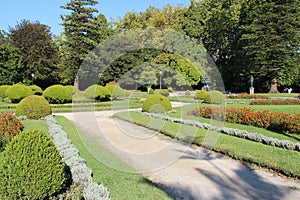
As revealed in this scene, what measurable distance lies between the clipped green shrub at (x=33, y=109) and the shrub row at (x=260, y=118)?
7226 mm

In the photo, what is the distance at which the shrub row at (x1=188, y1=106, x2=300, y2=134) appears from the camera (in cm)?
853

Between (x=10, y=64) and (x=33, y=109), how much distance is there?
25.6 meters

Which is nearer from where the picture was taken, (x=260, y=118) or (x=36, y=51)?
→ (x=260, y=118)

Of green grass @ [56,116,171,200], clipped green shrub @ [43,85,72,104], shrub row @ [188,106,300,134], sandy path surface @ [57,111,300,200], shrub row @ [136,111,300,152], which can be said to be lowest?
sandy path surface @ [57,111,300,200]

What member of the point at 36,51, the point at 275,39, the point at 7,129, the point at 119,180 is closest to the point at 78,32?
the point at 36,51

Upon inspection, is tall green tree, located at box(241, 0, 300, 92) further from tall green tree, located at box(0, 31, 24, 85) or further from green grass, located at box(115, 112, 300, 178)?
tall green tree, located at box(0, 31, 24, 85)

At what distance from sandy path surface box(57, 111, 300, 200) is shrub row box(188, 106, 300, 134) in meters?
3.69

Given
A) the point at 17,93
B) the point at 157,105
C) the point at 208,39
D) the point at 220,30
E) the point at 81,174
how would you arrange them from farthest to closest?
the point at 208,39 → the point at 220,30 → the point at 17,93 → the point at 157,105 → the point at 81,174

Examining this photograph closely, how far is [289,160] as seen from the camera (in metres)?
5.41

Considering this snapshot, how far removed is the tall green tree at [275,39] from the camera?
2820cm

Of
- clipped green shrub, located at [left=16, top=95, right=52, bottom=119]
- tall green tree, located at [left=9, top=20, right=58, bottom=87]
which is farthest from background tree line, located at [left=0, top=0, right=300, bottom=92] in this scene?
clipped green shrub, located at [left=16, top=95, right=52, bottom=119]

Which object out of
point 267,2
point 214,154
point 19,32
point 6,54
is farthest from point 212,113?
point 19,32

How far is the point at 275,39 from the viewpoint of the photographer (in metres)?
28.3

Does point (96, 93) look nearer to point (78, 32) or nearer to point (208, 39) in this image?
point (78, 32)
